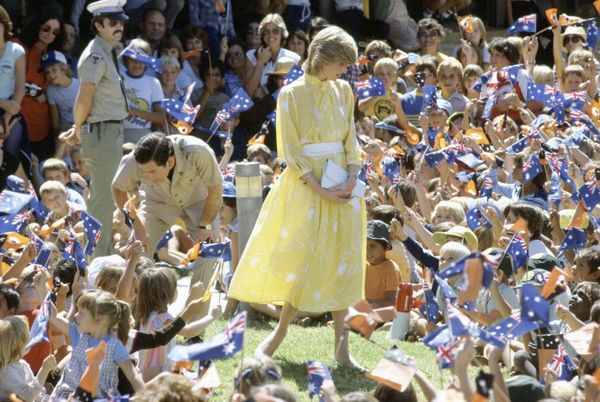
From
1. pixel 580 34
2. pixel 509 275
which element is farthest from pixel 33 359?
pixel 580 34

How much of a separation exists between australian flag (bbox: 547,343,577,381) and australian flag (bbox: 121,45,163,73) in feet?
19.7

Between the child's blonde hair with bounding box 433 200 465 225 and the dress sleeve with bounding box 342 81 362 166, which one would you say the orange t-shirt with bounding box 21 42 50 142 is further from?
the dress sleeve with bounding box 342 81 362 166

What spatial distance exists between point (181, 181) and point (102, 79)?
192 cm

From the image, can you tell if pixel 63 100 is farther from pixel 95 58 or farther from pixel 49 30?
pixel 95 58

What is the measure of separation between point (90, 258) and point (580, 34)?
22.2 feet

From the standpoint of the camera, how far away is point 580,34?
584 inches

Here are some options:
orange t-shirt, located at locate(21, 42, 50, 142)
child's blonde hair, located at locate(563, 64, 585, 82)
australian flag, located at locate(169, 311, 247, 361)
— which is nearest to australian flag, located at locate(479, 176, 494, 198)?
child's blonde hair, located at locate(563, 64, 585, 82)

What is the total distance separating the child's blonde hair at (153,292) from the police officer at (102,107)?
10.2 feet

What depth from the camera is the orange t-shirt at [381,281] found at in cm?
926

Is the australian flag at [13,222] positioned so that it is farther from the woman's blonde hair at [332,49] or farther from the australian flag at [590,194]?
the australian flag at [590,194]

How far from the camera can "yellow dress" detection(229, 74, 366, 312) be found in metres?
7.99

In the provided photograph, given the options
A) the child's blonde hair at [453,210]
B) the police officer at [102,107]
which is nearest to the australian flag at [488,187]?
the child's blonde hair at [453,210]

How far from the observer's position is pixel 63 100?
42.5 ft

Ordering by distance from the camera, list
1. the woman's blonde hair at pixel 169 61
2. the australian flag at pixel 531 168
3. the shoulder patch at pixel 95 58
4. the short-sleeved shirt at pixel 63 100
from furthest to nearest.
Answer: the woman's blonde hair at pixel 169 61
the short-sleeved shirt at pixel 63 100
the shoulder patch at pixel 95 58
the australian flag at pixel 531 168
